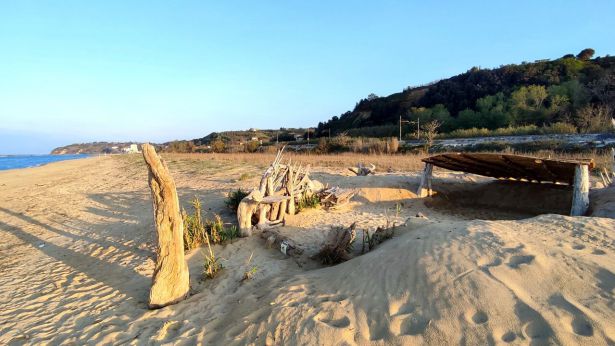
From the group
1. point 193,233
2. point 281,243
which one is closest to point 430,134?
point 281,243

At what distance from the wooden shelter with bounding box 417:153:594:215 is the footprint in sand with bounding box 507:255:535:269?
518cm

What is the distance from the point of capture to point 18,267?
739 centimetres

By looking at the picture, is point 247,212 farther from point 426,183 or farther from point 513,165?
point 513,165

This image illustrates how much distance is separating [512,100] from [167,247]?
4527cm

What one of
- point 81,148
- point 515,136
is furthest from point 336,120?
point 81,148

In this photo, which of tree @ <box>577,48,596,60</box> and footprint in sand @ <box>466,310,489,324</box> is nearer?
footprint in sand @ <box>466,310,489,324</box>

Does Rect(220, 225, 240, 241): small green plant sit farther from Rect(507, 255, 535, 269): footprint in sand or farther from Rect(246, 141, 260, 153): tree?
Rect(246, 141, 260, 153): tree

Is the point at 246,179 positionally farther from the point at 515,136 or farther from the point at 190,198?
the point at 515,136

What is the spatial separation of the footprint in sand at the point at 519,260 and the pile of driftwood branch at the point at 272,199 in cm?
469

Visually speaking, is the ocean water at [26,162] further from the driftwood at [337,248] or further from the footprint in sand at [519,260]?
the footprint in sand at [519,260]

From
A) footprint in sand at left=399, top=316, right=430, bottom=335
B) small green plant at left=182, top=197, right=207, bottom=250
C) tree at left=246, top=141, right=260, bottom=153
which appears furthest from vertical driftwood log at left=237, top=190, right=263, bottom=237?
tree at left=246, top=141, right=260, bottom=153

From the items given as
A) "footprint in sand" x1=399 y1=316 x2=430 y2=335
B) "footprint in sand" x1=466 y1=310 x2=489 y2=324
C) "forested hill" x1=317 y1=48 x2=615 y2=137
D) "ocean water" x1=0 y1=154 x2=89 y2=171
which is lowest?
"ocean water" x1=0 y1=154 x2=89 y2=171

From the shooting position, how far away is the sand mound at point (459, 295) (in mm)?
3150

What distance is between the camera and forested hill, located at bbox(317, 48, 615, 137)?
35.3 metres
